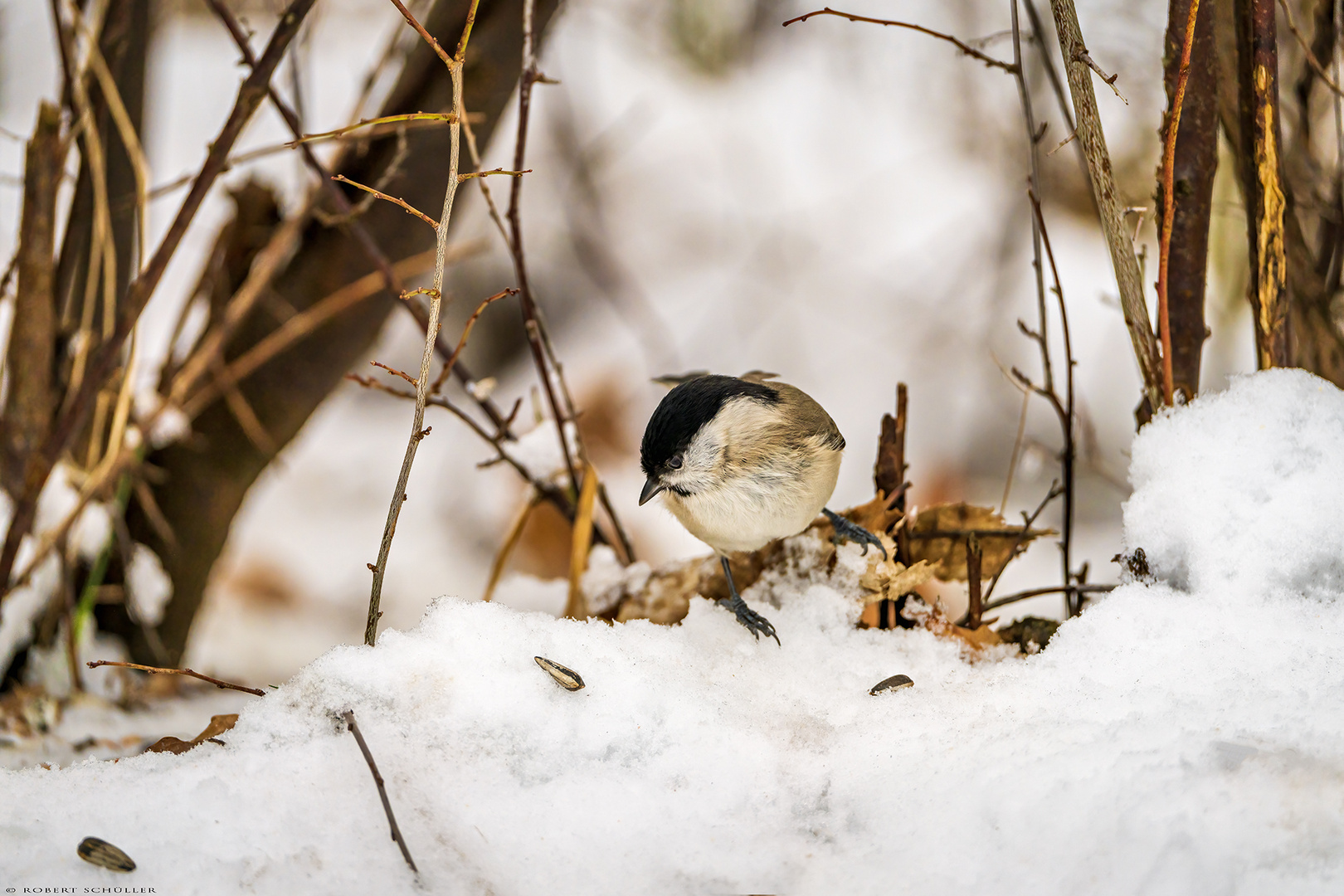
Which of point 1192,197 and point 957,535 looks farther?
point 957,535

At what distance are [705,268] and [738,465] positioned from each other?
83.9 inches

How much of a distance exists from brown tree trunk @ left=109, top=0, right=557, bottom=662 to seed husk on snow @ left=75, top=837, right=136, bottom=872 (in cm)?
124

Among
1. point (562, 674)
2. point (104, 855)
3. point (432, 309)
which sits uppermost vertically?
point (432, 309)

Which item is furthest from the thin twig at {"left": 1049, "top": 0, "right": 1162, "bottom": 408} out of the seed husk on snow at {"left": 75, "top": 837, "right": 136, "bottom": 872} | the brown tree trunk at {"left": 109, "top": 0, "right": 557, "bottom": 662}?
the seed husk on snow at {"left": 75, "top": 837, "right": 136, "bottom": 872}

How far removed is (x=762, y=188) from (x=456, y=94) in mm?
2553

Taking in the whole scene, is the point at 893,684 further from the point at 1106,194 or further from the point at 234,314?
the point at 234,314

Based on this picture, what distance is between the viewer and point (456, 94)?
838 millimetres

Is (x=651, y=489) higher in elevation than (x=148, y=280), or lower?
lower

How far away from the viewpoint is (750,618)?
1.16 metres

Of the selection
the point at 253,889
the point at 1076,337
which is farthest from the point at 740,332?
the point at 253,889

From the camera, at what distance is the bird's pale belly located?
122cm

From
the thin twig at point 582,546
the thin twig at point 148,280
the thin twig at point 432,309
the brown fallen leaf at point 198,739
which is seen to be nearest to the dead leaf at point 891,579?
the thin twig at point 582,546

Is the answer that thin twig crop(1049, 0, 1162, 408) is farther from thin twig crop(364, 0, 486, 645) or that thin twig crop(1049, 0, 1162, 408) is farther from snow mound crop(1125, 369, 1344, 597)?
thin twig crop(364, 0, 486, 645)

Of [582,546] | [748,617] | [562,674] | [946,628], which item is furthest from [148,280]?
[946,628]
